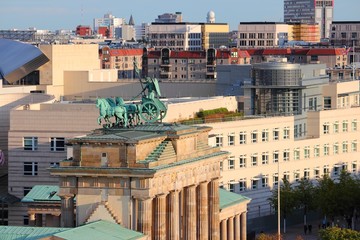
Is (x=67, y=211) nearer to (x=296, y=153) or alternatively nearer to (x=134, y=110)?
(x=134, y=110)

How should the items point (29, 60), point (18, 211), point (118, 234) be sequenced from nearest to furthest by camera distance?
point (118, 234)
point (18, 211)
point (29, 60)

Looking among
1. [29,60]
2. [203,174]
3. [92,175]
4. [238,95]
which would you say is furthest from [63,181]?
[29,60]

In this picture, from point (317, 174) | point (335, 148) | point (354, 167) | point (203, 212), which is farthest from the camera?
point (354, 167)

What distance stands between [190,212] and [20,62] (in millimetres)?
71493

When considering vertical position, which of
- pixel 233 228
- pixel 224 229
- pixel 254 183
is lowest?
A: pixel 254 183

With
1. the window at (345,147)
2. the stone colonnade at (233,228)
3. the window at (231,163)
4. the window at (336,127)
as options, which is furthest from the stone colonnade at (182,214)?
the window at (345,147)

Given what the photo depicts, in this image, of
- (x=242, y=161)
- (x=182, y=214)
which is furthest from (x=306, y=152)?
(x=182, y=214)

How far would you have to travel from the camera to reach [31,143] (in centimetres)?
10544

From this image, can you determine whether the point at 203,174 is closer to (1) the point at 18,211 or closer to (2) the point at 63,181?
(2) the point at 63,181

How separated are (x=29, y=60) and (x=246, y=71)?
18034 mm

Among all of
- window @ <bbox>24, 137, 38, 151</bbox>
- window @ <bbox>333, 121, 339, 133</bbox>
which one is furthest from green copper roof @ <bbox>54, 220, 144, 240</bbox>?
window @ <bbox>333, 121, 339, 133</bbox>

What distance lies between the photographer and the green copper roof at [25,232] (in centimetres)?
7388

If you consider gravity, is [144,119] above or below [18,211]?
above

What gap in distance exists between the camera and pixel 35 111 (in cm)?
10525
